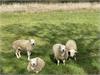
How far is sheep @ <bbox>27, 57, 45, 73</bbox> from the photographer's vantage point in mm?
13039

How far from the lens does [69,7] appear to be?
21812 mm

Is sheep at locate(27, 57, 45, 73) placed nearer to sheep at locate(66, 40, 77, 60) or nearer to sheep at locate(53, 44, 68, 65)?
sheep at locate(53, 44, 68, 65)

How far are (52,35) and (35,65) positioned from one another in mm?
4463

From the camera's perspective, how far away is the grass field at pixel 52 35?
13.9 meters

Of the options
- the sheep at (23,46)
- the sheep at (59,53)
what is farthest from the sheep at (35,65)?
the sheep at (23,46)

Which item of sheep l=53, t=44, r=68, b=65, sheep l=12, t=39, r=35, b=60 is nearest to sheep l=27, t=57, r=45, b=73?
sheep l=53, t=44, r=68, b=65

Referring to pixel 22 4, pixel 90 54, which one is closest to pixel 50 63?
pixel 90 54

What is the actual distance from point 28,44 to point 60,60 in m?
1.38

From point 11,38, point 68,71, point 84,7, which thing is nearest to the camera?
point 68,71

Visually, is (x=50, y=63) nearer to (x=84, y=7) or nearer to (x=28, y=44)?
(x=28, y=44)

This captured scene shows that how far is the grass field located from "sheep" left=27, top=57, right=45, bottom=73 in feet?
0.72

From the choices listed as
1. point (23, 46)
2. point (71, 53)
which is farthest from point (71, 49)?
point (23, 46)

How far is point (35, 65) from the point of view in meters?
13.0

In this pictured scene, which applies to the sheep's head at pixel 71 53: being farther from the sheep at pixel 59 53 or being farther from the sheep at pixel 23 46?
the sheep at pixel 23 46
